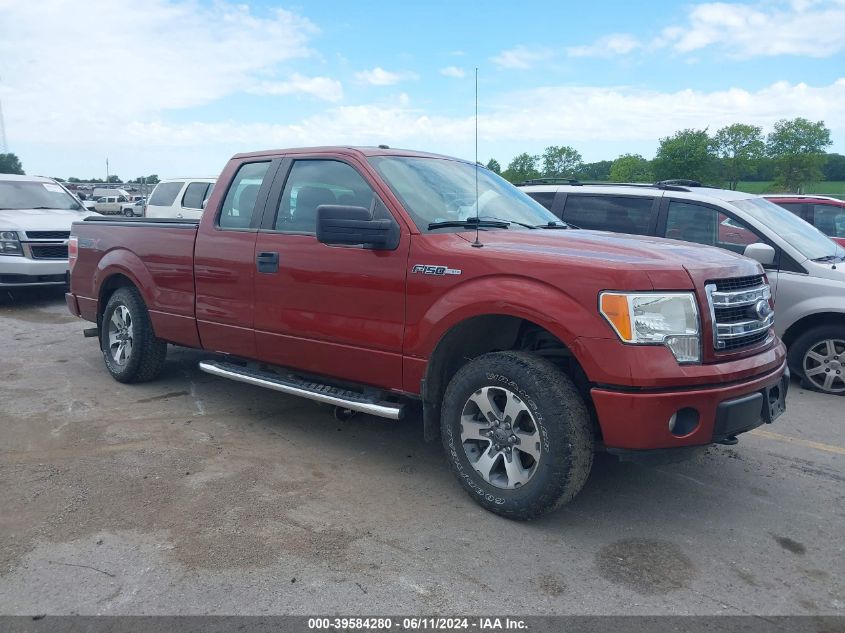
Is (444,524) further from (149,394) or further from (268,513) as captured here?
(149,394)

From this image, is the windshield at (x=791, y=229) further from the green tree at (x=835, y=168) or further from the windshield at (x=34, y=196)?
the green tree at (x=835, y=168)

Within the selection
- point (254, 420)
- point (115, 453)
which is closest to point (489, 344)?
point (254, 420)

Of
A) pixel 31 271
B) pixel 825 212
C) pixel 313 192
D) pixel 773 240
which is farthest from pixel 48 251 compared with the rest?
pixel 825 212

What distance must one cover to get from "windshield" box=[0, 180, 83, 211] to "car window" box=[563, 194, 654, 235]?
8398mm

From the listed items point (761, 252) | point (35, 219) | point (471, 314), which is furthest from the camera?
point (35, 219)

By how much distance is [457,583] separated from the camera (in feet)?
9.78

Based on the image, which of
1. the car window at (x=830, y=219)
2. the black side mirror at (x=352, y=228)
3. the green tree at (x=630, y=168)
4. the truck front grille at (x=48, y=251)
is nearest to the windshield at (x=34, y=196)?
the truck front grille at (x=48, y=251)

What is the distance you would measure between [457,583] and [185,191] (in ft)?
44.6

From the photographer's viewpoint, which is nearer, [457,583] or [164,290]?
[457,583]

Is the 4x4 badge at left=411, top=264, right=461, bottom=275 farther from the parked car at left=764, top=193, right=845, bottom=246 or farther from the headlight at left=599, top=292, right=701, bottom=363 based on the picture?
the parked car at left=764, top=193, right=845, bottom=246

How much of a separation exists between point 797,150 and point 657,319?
2195 inches

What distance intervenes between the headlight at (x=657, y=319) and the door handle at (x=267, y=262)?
2.23 metres

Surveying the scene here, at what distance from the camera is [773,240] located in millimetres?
6250

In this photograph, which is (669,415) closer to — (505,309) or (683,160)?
(505,309)
